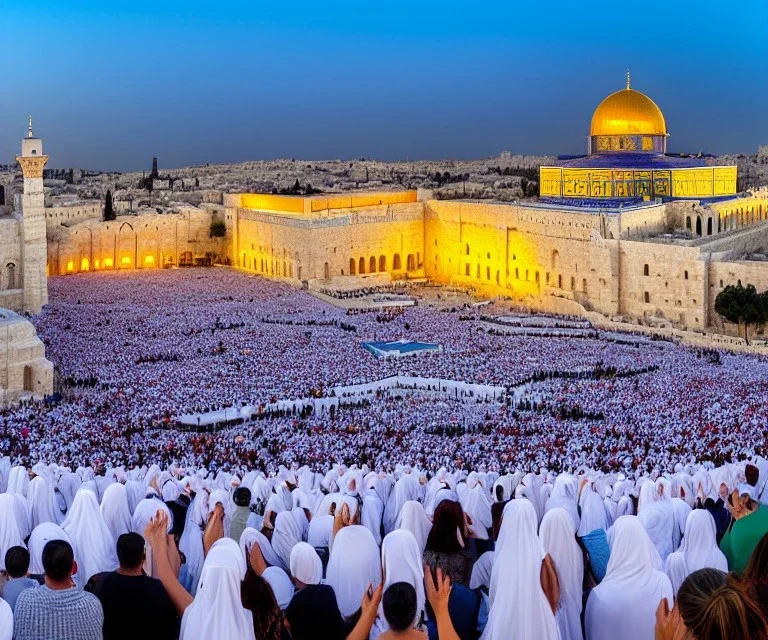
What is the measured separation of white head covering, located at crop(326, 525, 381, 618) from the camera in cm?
621

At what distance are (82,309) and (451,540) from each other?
1123 inches

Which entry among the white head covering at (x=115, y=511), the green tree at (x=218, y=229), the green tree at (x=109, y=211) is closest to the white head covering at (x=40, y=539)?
the white head covering at (x=115, y=511)

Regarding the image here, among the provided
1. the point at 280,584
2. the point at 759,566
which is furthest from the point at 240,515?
the point at 759,566

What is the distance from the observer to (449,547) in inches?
249

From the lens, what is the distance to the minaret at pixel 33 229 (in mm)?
33281

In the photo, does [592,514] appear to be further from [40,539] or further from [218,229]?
[218,229]

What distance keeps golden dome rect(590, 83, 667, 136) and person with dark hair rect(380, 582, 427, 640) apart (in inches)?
1704

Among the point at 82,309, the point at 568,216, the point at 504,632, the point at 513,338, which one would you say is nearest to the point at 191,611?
the point at 504,632

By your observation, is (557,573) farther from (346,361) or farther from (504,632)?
(346,361)

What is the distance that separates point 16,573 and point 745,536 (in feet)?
12.4

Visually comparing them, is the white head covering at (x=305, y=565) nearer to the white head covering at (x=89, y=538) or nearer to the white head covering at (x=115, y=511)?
the white head covering at (x=89, y=538)

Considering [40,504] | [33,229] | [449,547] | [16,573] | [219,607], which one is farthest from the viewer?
[33,229]

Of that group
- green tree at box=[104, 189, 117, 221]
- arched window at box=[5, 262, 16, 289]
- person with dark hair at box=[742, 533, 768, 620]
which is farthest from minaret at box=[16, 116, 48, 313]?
person with dark hair at box=[742, 533, 768, 620]

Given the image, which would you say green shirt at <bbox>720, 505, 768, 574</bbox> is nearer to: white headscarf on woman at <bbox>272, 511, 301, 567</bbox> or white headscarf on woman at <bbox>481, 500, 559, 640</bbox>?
white headscarf on woman at <bbox>481, 500, 559, 640</bbox>
